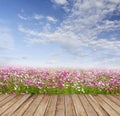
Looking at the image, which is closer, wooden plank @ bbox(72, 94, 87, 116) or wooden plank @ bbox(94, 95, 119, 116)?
wooden plank @ bbox(72, 94, 87, 116)

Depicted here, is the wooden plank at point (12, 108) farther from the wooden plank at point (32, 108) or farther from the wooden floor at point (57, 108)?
the wooden plank at point (32, 108)

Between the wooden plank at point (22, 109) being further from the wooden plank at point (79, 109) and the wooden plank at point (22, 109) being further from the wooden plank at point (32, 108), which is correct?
the wooden plank at point (79, 109)

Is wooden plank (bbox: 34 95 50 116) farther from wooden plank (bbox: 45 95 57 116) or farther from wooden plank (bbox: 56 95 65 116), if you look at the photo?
wooden plank (bbox: 56 95 65 116)

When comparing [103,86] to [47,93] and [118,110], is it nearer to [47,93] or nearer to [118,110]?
[47,93]

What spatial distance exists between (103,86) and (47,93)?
2.39 metres

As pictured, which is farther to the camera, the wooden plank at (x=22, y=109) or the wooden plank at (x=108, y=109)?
the wooden plank at (x=108, y=109)

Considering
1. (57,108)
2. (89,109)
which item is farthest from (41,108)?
(89,109)

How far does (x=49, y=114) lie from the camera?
208 inches

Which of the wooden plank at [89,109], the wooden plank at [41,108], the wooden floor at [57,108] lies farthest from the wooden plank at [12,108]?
the wooden plank at [89,109]

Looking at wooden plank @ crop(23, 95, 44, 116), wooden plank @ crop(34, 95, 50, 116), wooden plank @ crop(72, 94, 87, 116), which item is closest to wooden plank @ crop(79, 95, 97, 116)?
wooden plank @ crop(72, 94, 87, 116)

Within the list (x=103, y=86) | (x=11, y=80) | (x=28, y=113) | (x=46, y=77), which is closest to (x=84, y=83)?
(x=103, y=86)

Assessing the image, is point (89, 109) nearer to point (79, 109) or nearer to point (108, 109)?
point (79, 109)

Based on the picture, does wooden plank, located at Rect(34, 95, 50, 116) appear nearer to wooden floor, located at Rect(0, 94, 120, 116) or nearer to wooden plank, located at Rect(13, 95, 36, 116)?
wooden floor, located at Rect(0, 94, 120, 116)

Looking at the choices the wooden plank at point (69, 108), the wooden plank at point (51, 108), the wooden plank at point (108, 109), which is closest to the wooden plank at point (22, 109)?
the wooden plank at point (51, 108)
